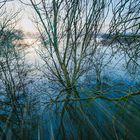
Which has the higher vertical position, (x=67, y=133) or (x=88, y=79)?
(x=88, y=79)

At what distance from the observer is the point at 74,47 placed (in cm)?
1006

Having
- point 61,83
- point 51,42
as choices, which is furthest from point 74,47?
point 61,83

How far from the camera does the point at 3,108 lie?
27.4 ft

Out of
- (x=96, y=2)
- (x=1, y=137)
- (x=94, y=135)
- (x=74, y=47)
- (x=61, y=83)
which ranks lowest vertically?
(x=94, y=135)

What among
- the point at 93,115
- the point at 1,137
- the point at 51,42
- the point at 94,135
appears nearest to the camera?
the point at 1,137

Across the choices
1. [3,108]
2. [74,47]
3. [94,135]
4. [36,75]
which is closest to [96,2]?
[74,47]

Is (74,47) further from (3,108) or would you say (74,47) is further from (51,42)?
(3,108)

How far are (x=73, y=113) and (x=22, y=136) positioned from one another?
2324mm

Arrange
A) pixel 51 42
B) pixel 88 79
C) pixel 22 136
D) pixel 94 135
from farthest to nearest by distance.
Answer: pixel 88 79
pixel 51 42
pixel 94 135
pixel 22 136

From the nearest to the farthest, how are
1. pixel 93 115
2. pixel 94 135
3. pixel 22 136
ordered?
pixel 22 136
pixel 94 135
pixel 93 115

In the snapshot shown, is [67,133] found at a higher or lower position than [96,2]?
lower

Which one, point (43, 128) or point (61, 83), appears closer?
point (43, 128)

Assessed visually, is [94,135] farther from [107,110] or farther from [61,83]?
[61,83]

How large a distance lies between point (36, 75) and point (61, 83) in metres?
Result: 4.04
